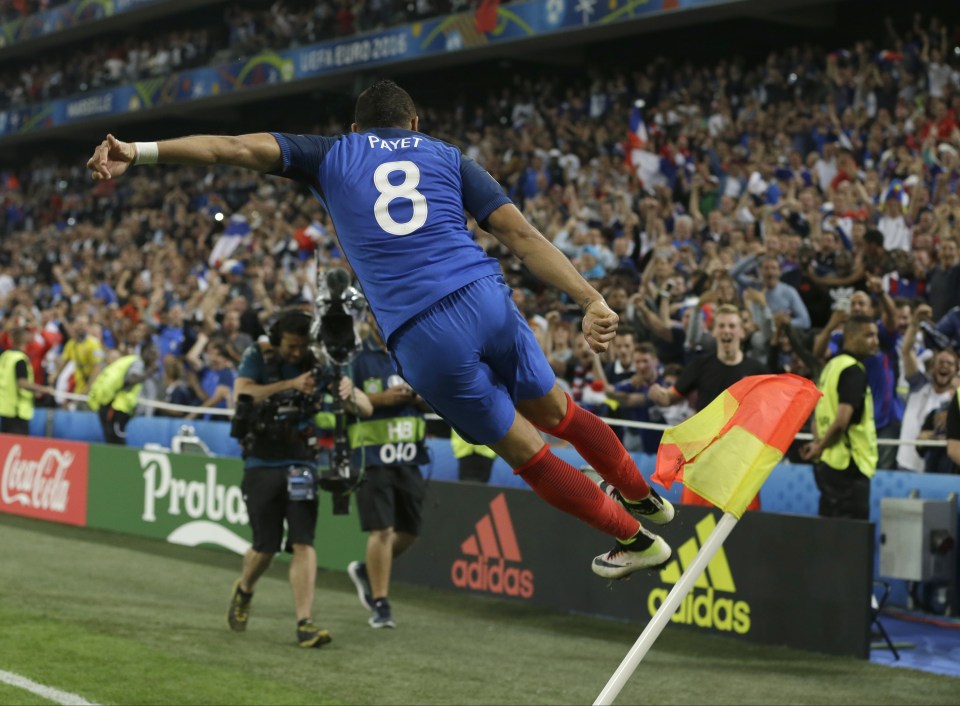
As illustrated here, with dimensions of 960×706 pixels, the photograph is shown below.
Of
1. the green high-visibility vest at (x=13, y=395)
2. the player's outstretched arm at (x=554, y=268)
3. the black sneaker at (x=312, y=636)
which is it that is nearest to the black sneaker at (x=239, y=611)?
the black sneaker at (x=312, y=636)

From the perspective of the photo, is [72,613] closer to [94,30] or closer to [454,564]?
[454,564]

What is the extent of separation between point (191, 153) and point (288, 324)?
392cm

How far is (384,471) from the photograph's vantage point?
909 cm

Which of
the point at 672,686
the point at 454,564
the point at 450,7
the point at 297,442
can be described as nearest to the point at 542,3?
the point at 450,7

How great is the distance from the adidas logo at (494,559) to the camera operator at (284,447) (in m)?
2.07

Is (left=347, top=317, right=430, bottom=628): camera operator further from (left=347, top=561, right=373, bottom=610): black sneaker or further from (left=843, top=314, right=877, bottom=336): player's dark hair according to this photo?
(left=843, top=314, right=877, bottom=336): player's dark hair

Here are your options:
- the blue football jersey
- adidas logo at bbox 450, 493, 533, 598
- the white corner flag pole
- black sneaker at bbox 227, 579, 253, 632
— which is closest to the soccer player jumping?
the blue football jersey

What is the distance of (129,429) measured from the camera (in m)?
15.7

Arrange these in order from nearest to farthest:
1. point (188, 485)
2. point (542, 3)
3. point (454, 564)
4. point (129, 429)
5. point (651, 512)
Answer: point (651, 512)
point (454, 564)
point (188, 485)
point (129, 429)
point (542, 3)

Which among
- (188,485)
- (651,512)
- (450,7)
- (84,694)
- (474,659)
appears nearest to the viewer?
(651,512)

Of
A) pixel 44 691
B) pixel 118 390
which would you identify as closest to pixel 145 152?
pixel 44 691

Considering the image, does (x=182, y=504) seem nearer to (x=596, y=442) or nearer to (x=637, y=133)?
(x=637, y=133)

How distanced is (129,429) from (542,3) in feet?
34.4

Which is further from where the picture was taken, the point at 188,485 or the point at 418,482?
the point at 188,485
